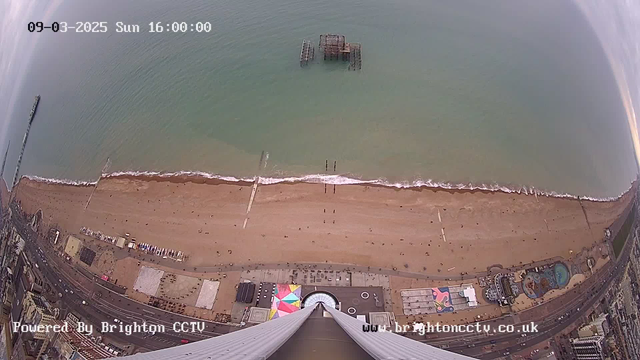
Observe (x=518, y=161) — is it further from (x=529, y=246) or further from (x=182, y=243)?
(x=182, y=243)

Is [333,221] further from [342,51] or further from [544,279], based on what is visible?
[342,51]

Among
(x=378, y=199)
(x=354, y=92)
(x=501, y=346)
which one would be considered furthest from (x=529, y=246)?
(x=354, y=92)

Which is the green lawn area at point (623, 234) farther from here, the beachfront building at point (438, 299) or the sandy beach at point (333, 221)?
the beachfront building at point (438, 299)

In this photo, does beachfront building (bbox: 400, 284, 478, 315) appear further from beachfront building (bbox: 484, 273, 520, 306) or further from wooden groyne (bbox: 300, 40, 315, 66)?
wooden groyne (bbox: 300, 40, 315, 66)

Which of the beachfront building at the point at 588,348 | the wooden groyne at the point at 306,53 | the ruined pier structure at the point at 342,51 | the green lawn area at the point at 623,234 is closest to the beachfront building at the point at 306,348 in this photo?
the beachfront building at the point at 588,348

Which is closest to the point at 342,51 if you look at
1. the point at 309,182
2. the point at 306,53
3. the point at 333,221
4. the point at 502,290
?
the point at 306,53

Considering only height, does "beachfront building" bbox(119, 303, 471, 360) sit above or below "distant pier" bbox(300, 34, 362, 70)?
below

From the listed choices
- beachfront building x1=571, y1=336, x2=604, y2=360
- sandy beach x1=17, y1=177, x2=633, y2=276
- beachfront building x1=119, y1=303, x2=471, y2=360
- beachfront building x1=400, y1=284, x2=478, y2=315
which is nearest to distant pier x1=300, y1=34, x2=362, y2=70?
sandy beach x1=17, y1=177, x2=633, y2=276
